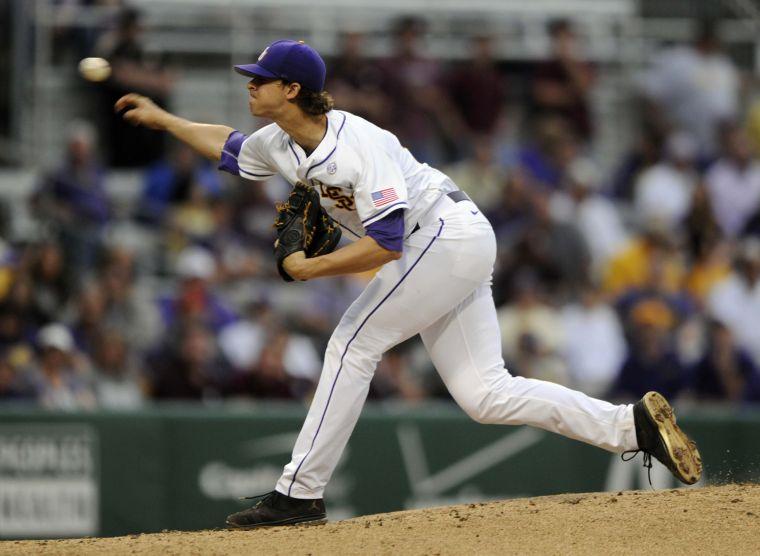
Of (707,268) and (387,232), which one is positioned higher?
(387,232)

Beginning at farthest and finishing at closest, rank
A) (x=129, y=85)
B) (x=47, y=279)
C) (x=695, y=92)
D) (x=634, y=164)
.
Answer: (x=695, y=92) < (x=634, y=164) < (x=129, y=85) < (x=47, y=279)

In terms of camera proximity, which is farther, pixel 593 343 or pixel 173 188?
pixel 173 188

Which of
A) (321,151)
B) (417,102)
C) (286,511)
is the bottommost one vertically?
(286,511)

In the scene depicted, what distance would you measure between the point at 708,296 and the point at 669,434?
5.84 m

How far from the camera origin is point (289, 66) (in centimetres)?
A: 545

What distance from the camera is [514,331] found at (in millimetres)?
10469

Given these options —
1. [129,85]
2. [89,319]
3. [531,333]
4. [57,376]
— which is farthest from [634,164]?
[57,376]

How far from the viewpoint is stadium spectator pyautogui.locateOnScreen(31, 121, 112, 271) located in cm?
1047

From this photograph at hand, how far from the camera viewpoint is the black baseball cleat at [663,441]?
225 inches

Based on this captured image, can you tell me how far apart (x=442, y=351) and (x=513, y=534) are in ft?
2.80

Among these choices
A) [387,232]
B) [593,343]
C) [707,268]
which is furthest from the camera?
[707,268]

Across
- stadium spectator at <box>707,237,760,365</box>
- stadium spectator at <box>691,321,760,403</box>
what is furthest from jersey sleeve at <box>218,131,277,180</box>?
stadium spectator at <box>707,237,760,365</box>

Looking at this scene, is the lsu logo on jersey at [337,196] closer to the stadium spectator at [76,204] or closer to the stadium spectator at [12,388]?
the stadium spectator at [12,388]

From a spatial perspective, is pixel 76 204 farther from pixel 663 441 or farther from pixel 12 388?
pixel 663 441
